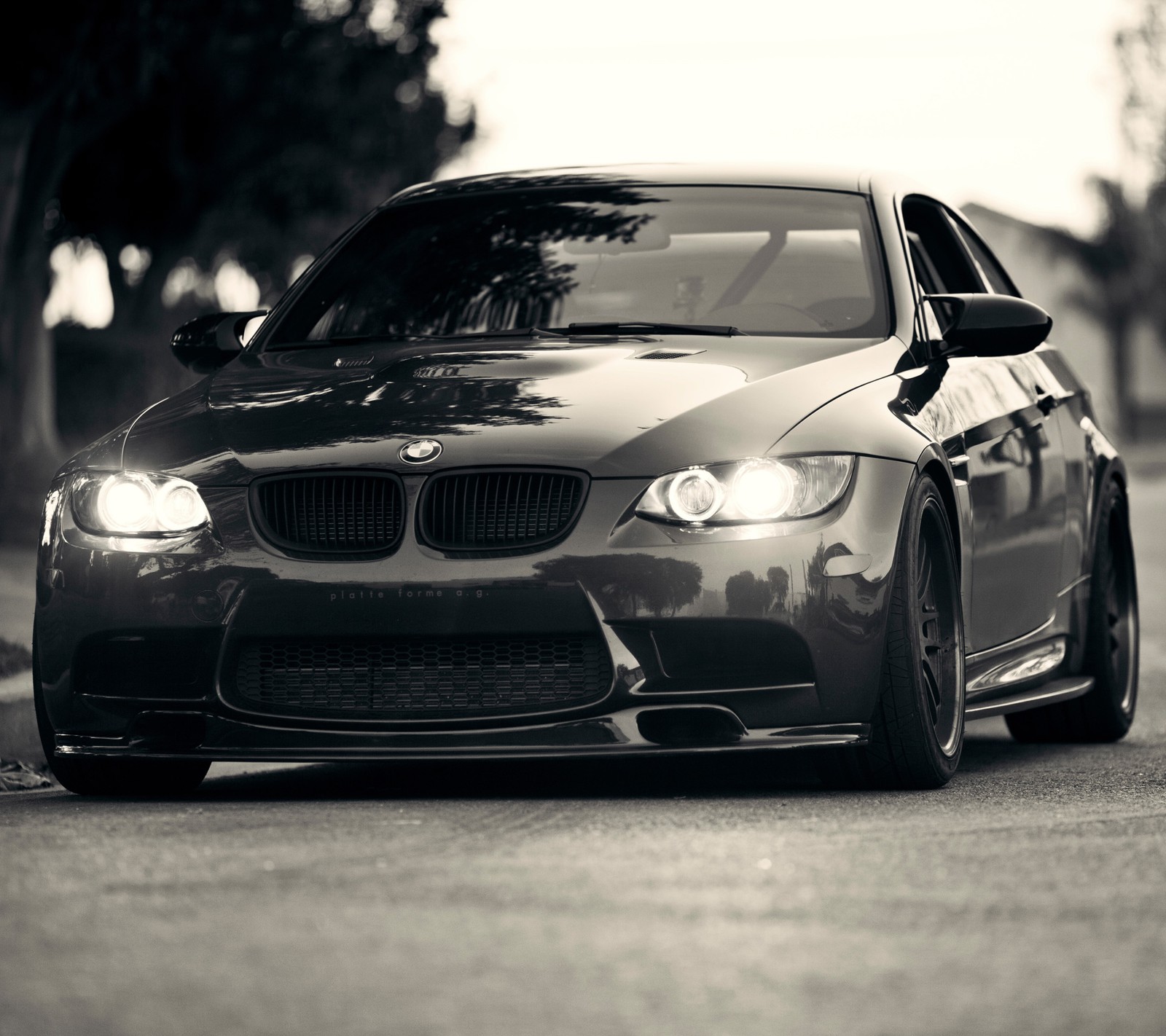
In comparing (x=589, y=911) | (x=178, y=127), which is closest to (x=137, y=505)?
(x=589, y=911)

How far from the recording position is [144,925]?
4039mm

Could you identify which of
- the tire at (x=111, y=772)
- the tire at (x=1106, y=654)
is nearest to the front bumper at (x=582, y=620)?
the tire at (x=111, y=772)

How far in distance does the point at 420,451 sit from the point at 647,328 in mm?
1076

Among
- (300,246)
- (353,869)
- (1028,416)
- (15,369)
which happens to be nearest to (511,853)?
(353,869)

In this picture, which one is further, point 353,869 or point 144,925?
point 353,869

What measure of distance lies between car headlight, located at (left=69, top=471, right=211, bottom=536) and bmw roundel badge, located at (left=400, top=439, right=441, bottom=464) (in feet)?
1.62

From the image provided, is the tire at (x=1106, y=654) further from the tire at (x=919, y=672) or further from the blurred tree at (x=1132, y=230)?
the blurred tree at (x=1132, y=230)

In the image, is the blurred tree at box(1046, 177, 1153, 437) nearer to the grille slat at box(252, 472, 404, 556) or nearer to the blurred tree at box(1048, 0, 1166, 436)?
the blurred tree at box(1048, 0, 1166, 436)

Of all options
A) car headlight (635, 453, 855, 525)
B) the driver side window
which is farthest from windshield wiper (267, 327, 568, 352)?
the driver side window

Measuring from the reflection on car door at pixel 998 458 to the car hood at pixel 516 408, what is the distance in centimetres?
35

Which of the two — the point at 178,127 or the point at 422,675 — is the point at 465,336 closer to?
the point at 422,675

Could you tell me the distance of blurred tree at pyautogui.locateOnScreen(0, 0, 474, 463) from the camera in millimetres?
17594

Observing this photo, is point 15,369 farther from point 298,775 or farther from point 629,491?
point 629,491

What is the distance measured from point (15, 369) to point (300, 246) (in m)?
20.5
